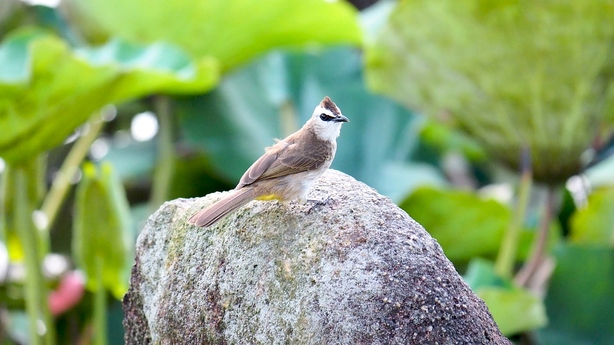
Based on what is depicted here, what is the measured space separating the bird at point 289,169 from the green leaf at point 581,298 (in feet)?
8.00

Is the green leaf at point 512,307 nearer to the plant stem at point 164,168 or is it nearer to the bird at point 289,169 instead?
the bird at point 289,169

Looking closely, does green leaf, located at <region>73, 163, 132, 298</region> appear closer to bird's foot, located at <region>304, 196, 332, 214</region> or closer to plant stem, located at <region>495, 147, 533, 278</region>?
bird's foot, located at <region>304, 196, 332, 214</region>

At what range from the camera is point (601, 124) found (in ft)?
14.2

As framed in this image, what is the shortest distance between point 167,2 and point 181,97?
1160 millimetres

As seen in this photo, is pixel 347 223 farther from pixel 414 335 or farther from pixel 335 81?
pixel 335 81

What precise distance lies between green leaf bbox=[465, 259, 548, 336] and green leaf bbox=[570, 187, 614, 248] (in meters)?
1.01

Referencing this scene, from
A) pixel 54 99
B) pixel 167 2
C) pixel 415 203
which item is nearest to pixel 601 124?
pixel 415 203

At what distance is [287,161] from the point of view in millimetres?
2369

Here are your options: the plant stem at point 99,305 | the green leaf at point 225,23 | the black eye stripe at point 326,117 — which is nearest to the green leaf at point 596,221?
the green leaf at point 225,23

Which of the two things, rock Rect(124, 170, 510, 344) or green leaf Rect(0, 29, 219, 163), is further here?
green leaf Rect(0, 29, 219, 163)

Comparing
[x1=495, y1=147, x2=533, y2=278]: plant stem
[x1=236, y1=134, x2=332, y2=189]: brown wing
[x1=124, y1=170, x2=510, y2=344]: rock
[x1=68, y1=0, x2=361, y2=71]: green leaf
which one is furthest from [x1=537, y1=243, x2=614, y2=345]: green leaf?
[x1=124, y1=170, x2=510, y2=344]: rock

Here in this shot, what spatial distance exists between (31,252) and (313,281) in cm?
226

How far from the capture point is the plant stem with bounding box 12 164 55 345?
355cm

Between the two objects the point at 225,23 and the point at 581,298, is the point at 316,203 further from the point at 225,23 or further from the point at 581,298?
the point at 581,298
